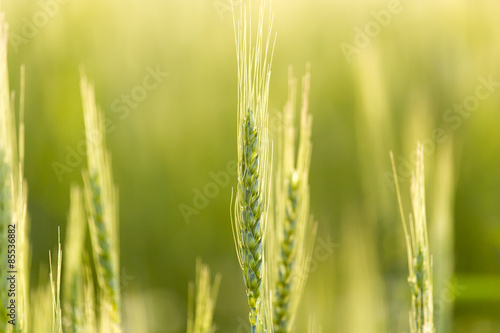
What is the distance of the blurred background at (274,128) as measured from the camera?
1.94 metres

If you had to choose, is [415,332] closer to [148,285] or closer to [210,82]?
[148,285]

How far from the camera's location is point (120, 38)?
2947 millimetres

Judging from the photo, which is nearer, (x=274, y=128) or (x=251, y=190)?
(x=251, y=190)

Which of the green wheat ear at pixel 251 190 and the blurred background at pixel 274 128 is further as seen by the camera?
the blurred background at pixel 274 128

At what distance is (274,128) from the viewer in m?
2.03

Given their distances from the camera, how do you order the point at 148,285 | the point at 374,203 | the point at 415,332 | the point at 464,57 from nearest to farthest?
the point at 415,332 < the point at 374,203 < the point at 148,285 < the point at 464,57

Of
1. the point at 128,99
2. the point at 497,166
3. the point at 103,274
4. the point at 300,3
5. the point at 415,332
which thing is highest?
the point at 300,3

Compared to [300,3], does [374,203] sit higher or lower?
lower

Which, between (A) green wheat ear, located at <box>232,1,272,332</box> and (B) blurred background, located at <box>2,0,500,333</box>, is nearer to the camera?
(A) green wheat ear, located at <box>232,1,272,332</box>

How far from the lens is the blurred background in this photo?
1941mm

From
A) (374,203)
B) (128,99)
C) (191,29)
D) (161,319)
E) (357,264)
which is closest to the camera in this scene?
(357,264)

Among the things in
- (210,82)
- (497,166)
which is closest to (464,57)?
(497,166)

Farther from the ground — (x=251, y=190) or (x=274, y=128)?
(x=274, y=128)

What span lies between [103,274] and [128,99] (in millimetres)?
1798
